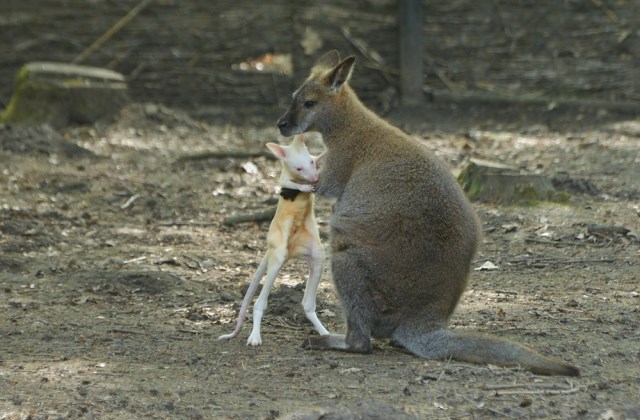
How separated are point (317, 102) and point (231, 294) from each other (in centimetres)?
121

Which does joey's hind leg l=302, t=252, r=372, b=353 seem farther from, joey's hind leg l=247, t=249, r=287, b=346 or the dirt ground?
joey's hind leg l=247, t=249, r=287, b=346

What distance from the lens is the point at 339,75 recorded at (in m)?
5.58

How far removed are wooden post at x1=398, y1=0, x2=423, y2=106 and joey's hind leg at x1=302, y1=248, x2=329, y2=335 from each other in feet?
24.8

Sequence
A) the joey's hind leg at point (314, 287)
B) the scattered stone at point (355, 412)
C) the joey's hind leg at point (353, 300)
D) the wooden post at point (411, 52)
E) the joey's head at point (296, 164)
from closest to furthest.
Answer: the scattered stone at point (355, 412), the joey's hind leg at point (353, 300), the joey's hind leg at point (314, 287), the joey's head at point (296, 164), the wooden post at point (411, 52)

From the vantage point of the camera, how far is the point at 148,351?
4.90m

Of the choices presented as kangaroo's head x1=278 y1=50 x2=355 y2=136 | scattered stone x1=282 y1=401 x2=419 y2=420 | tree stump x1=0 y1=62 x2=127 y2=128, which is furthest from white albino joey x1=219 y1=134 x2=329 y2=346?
tree stump x1=0 y1=62 x2=127 y2=128

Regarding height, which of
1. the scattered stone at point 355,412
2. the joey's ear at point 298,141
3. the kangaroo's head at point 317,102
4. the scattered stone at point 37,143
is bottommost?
the scattered stone at point 37,143

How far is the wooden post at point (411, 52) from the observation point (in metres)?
12.3

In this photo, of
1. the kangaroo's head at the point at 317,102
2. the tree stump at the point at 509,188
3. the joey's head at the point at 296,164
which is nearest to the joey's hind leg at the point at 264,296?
the joey's head at the point at 296,164

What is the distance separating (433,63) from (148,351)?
8.34 metres

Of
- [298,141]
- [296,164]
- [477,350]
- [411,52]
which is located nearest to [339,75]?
[298,141]

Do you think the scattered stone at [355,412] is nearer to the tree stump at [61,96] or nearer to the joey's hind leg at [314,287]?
the joey's hind leg at [314,287]

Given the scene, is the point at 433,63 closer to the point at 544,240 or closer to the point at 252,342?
the point at 544,240

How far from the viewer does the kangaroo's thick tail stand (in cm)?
430
